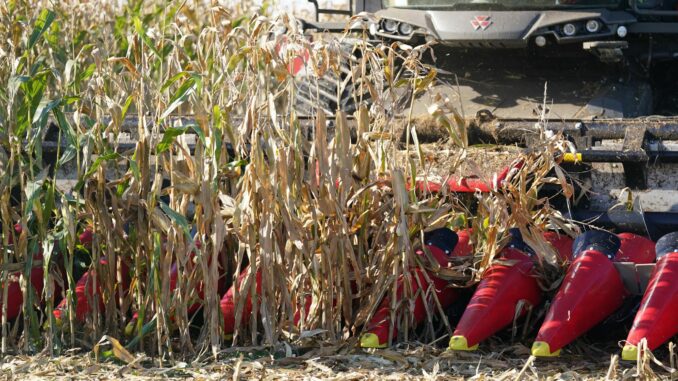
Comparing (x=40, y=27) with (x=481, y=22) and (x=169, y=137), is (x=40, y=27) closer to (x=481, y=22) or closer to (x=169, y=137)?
(x=169, y=137)

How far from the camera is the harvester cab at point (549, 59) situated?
4.84 metres

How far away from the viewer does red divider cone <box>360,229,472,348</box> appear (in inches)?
142

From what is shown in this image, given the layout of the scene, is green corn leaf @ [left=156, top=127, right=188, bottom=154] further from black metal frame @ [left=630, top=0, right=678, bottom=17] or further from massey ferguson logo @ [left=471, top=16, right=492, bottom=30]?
black metal frame @ [left=630, top=0, right=678, bottom=17]

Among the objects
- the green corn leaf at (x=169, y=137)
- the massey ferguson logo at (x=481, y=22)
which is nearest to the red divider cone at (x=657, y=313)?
the green corn leaf at (x=169, y=137)

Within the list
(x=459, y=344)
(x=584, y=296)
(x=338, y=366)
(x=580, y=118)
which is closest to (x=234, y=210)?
(x=338, y=366)

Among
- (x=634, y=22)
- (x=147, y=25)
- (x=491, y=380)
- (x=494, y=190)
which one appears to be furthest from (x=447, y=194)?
(x=147, y=25)

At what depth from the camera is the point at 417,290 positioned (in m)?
3.72

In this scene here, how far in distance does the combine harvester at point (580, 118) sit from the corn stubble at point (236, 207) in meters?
0.14

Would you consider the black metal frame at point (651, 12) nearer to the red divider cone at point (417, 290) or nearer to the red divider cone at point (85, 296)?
the red divider cone at point (417, 290)

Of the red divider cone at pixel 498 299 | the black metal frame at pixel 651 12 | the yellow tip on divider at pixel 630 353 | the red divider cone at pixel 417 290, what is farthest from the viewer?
the black metal frame at pixel 651 12

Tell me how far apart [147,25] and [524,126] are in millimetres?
3440

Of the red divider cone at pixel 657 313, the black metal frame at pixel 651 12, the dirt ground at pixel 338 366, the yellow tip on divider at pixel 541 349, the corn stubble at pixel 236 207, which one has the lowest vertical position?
the dirt ground at pixel 338 366

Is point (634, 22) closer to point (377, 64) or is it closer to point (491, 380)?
point (377, 64)

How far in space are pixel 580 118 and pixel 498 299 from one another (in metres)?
1.55
